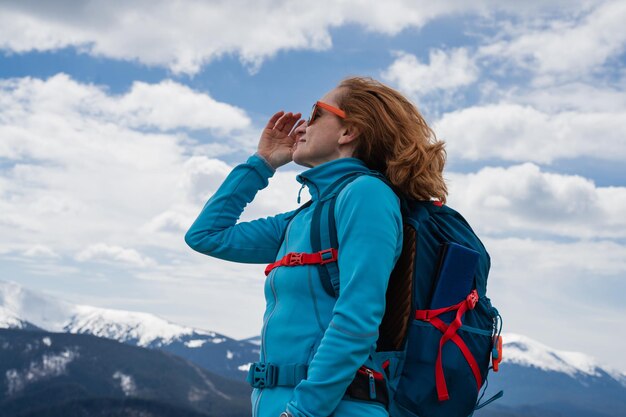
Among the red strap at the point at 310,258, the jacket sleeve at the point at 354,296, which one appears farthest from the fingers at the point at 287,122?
the jacket sleeve at the point at 354,296

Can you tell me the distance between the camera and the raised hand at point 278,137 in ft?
18.6

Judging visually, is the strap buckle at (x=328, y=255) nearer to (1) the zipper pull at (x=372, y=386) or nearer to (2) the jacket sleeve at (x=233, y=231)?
(1) the zipper pull at (x=372, y=386)

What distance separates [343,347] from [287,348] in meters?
0.55

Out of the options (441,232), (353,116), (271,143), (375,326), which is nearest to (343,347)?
(375,326)

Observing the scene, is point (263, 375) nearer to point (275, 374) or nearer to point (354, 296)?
point (275, 374)

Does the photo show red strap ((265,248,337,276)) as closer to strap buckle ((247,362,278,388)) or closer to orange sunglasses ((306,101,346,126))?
strap buckle ((247,362,278,388))

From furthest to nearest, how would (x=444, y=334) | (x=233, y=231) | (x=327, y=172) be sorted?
(x=233, y=231) < (x=327, y=172) < (x=444, y=334)

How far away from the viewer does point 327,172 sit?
14.4 feet

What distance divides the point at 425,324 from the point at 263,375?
99 centimetres

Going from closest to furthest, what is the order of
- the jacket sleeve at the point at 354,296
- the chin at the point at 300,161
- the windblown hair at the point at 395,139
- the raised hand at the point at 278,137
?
the jacket sleeve at the point at 354,296
the windblown hair at the point at 395,139
the chin at the point at 300,161
the raised hand at the point at 278,137

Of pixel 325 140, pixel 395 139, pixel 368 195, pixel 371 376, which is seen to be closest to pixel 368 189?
pixel 368 195

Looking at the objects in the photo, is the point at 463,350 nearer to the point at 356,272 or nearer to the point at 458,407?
the point at 458,407

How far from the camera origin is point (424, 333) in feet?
13.0

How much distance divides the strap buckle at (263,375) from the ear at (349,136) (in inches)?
59.5
